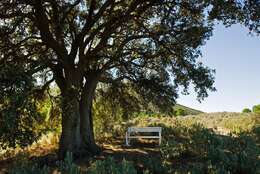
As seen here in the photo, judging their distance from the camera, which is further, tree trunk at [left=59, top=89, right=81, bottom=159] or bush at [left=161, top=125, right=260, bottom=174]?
tree trunk at [left=59, top=89, right=81, bottom=159]

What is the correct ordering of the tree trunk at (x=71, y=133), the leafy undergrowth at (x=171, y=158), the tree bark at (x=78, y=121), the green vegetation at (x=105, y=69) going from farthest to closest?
1. the tree trunk at (x=71, y=133)
2. the tree bark at (x=78, y=121)
3. the green vegetation at (x=105, y=69)
4. the leafy undergrowth at (x=171, y=158)

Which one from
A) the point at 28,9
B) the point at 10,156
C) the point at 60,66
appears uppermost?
the point at 28,9

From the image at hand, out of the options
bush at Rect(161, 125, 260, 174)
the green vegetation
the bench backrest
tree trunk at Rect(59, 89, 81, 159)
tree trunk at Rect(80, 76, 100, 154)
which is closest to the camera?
bush at Rect(161, 125, 260, 174)

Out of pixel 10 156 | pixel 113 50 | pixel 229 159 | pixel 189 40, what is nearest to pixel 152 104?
pixel 113 50

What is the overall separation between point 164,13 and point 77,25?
390cm

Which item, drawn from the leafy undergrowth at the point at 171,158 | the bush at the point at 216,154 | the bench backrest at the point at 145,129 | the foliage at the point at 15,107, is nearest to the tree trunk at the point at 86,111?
the leafy undergrowth at the point at 171,158

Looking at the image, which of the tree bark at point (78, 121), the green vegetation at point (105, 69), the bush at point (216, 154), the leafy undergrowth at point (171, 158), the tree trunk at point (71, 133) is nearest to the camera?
the leafy undergrowth at point (171, 158)

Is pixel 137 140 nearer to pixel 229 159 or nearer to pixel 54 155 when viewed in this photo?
pixel 54 155

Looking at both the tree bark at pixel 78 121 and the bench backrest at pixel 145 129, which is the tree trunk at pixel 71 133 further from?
the bench backrest at pixel 145 129

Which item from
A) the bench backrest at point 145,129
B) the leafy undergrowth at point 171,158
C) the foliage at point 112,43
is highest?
the foliage at point 112,43

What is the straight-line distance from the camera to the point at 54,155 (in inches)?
647

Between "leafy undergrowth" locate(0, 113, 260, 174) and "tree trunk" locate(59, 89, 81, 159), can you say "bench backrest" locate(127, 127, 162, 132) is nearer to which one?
"leafy undergrowth" locate(0, 113, 260, 174)

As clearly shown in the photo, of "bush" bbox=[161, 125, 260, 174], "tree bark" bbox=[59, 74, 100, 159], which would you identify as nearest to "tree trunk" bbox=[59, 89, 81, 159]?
"tree bark" bbox=[59, 74, 100, 159]

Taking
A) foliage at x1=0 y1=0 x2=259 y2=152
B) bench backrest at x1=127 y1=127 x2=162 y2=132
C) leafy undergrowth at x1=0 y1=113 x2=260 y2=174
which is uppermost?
foliage at x1=0 y1=0 x2=259 y2=152
